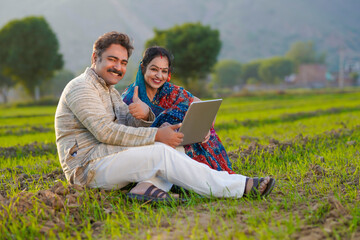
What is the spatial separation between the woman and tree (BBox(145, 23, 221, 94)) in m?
29.4

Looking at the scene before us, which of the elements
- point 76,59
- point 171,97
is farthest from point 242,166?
point 76,59

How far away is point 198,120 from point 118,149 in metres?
0.81

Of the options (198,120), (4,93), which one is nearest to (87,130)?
(198,120)

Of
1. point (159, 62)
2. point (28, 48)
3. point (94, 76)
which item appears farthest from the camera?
point (28, 48)

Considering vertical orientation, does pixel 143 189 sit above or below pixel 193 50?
below

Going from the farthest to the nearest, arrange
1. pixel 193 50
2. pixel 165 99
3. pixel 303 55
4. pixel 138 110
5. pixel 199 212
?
1. pixel 303 55
2. pixel 193 50
3. pixel 165 99
4. pixel 138 110
5. pixel 199 212

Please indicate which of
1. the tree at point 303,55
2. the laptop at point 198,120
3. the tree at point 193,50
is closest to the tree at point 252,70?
the tree at point 303,55

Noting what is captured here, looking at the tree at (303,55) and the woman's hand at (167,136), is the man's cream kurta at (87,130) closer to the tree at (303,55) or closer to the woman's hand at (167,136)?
the woman's hand at (167,136)

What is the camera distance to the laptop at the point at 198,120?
133 inches

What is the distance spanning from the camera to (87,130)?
3361 millimetres

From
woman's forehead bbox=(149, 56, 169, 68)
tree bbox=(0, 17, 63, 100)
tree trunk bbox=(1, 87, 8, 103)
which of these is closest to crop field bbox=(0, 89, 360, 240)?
woman's forehead bbox=(149, 56, 169, 68)

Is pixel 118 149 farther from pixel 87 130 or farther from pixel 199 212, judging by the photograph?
pixel 199 212

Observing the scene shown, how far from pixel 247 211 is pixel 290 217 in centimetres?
36

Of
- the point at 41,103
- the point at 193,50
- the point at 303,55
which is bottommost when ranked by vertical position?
the point at 41,103
